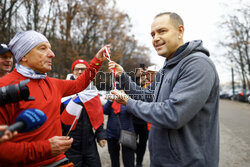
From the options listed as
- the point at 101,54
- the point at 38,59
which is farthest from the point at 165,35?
the point at 38,59

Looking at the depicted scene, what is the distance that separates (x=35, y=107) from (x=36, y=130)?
227 mm

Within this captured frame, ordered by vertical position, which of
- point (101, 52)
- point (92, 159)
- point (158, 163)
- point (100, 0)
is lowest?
point (92, 159)

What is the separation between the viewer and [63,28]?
1392 centimetres

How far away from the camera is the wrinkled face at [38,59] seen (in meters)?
2.00

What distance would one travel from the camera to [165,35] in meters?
1.96

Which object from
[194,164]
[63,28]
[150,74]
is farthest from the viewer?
[63,28]

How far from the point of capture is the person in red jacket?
161 centimetres

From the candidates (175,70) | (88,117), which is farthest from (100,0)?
(175,70)

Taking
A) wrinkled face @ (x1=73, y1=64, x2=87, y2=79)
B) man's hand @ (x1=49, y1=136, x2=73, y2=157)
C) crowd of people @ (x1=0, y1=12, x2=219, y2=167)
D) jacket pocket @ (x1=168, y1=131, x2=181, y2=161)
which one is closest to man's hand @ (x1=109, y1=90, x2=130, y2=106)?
crowd of people @ (x1=0, y1=12, x2=219, y2=167)

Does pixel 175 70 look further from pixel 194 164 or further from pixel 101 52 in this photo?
pixel 101 52

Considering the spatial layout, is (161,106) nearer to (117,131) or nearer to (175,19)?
(175,19)

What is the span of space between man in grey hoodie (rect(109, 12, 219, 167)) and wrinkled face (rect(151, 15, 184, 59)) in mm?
11

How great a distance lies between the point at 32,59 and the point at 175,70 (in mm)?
1543

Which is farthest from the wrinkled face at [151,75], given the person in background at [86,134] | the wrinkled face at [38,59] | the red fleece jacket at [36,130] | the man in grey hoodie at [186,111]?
the wrinkled face at [38,59]
